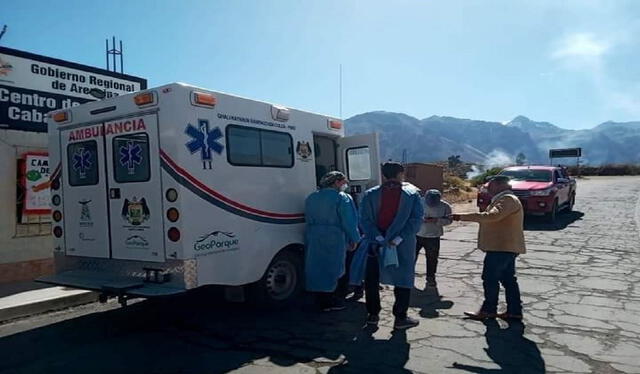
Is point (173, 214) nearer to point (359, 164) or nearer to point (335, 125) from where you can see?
point (335, 125)

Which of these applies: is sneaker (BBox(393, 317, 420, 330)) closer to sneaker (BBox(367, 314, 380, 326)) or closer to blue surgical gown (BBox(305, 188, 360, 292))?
sneaker (BBox(367, 314, 380, 326))

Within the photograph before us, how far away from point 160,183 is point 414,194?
2.65 metres

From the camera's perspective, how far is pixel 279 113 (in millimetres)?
6516

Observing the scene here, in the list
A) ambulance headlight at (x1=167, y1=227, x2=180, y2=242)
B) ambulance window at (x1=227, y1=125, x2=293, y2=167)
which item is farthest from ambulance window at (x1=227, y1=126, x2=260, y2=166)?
ambulance headlight at (x1=167, y1=227, x2=180, y2=242)

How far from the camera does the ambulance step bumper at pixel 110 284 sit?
17.2ft

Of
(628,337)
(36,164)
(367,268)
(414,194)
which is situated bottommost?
(628,337)

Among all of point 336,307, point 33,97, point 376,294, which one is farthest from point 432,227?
point 33,97

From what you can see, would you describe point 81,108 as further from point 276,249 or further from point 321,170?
point 321,170

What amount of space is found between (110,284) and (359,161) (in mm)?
4011

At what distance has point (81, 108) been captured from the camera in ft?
20.4

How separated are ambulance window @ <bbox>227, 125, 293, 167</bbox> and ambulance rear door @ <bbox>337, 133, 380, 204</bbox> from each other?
147 centimetres

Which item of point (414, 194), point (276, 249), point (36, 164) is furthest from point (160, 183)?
point (36, 164)

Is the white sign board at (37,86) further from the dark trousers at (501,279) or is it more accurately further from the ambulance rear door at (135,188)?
the dark trousers at (501,279)

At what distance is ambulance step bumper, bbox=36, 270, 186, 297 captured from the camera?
17.2 ft
